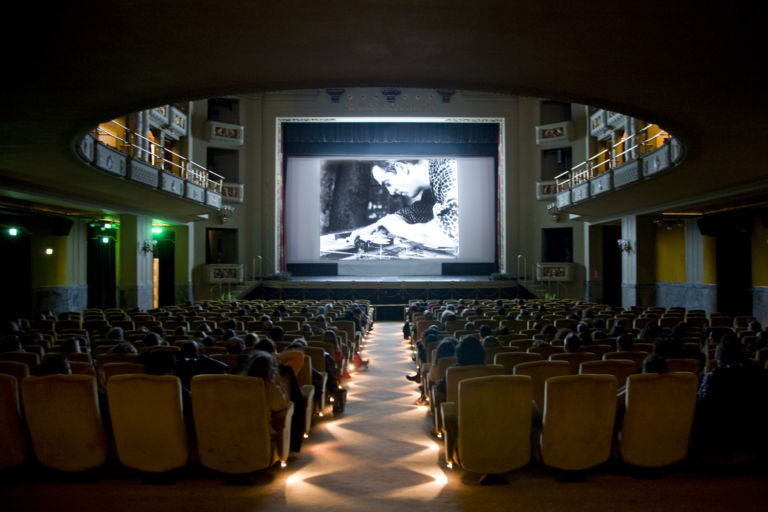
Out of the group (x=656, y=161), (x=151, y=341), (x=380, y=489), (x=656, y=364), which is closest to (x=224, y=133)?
(x=656, y=161)

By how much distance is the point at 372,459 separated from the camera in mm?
4605

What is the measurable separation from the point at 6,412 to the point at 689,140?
8727 millimetres

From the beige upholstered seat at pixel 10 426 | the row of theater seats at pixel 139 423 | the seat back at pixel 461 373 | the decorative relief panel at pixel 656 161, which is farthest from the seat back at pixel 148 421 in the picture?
the decorative relief panel at pixel 656 161

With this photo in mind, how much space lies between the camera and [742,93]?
234 inches

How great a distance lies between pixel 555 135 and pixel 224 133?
1417 cm

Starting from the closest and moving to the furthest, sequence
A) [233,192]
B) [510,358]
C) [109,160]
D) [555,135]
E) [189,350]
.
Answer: [189,350] → [510,358] → [109,160] → [555,135] → [233,192]

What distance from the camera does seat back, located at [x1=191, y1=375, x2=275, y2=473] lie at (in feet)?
12.7

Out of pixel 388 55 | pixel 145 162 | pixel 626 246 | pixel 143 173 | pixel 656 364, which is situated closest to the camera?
pixel 656 364

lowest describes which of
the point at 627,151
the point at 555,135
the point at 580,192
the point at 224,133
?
the point at 580,192

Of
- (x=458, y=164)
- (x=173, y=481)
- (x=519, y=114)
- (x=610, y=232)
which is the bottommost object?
(x=173, y=481)

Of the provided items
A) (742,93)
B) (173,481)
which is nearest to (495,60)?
(742,93)

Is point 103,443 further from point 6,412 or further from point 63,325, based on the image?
point 63,325

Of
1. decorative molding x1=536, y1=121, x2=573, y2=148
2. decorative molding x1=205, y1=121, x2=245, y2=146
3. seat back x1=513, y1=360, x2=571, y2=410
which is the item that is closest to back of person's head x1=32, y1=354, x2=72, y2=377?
seat back x1=513, y1=360, x2=571, y2=410

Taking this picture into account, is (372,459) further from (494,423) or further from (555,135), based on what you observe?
(555,135)
